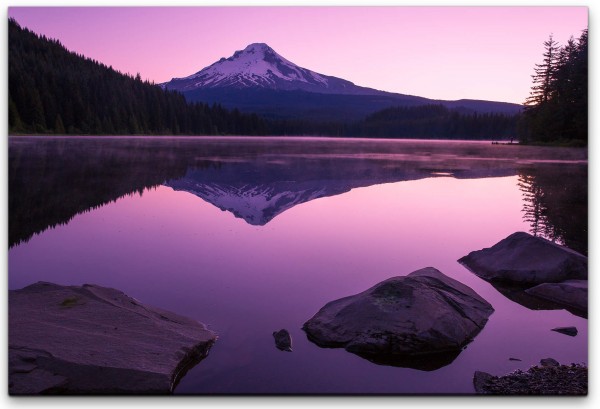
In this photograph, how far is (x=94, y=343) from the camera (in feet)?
17.0

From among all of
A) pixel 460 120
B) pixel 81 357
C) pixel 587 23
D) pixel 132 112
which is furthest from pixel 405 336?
pixel 460 120

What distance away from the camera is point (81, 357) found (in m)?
4.84

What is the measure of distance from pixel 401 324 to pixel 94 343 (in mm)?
3185

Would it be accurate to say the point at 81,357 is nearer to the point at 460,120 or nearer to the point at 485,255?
the point at 485,255

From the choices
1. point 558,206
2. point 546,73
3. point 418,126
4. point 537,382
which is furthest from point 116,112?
point 418,126

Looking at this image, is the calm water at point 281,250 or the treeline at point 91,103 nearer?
the calm water at point 281,250

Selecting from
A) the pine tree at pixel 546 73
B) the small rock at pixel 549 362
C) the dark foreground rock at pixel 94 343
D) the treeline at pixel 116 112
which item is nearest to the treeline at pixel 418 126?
the treeline at pixel 116 112

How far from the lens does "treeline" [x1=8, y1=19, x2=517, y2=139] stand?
53.9 meters

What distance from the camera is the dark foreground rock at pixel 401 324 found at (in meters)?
5.57

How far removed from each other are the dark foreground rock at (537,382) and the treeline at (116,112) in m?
7.22

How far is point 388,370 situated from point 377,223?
7509 mm

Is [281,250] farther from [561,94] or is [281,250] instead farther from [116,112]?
[116,112]

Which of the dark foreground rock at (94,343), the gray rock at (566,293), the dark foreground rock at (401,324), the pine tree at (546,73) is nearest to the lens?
the dark foreground rock at (94,343)

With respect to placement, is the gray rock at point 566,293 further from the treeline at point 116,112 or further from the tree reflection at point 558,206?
the treeline at point 116,112
